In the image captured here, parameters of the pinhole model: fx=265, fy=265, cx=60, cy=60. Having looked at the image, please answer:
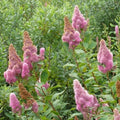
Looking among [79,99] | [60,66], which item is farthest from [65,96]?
[79,99]

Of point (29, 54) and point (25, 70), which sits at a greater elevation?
point (29, 54)

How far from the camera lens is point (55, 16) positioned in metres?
4.05

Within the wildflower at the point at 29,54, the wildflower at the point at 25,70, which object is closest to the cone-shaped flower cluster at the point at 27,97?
the wildflower at the point at 25,70

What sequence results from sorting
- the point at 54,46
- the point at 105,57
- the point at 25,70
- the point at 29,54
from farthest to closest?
the point at 54,46, the point at 29,54, the point at 25,70, the point at 105,57

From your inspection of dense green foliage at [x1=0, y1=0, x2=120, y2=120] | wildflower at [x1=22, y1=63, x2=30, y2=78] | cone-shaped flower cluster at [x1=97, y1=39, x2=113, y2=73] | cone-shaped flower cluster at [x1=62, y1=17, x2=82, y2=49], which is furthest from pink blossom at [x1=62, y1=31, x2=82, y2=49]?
wildflower at [x1=22, y1=63, x2=30, y2=78]

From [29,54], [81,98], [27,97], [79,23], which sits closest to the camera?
[81,98]

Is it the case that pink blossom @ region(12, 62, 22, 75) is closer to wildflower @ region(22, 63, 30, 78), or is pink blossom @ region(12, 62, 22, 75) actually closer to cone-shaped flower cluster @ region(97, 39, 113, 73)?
wildflower @ region(22, 63, 30, 78)

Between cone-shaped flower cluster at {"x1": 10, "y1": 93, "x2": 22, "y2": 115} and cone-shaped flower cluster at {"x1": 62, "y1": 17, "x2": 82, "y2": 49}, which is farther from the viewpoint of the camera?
cone-shaped flower cluster at {"x1": 62, "y1": 17, "x2": 82, "y2": 49}

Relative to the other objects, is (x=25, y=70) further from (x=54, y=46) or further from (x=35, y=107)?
(x=54, y=46)

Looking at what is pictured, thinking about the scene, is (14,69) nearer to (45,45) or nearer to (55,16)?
(45,45)

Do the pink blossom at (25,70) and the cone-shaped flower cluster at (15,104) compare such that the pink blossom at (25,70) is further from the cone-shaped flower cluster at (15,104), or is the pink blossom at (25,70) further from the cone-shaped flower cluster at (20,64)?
the cone-shaped flower cluster at (15,104)

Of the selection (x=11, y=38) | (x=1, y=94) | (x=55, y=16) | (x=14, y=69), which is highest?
(x=55, y=16)

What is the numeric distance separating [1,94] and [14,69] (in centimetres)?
67

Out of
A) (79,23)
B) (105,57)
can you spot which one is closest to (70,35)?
(79,23)
